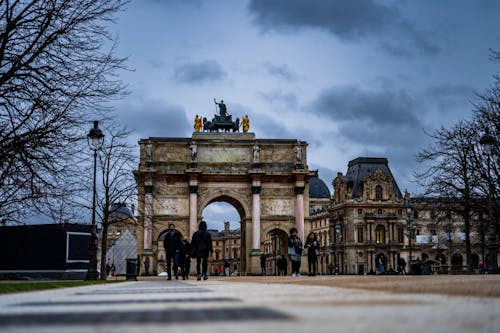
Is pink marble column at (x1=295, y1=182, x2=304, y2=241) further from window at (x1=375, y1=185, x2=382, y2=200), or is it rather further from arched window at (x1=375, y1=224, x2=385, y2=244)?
arched window at (x1=375, y1=224, x2=385, y2=244)

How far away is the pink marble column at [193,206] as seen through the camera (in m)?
56.9

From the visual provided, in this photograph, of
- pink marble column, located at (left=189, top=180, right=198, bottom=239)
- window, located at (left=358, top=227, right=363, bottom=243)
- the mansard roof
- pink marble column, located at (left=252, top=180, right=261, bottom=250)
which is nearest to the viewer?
pink marble column, located at (left=189, top=180, right=198, bottom=239)

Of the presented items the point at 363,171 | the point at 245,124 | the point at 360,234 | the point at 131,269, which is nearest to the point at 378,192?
the point at 363,171

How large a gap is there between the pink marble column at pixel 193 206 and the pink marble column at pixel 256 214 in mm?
4892

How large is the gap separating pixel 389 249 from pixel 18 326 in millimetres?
111621

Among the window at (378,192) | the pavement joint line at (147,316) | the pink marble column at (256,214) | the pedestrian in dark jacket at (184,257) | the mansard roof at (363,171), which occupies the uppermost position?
the mansard roof at (363,171)

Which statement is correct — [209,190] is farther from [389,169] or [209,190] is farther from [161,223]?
[389,169]

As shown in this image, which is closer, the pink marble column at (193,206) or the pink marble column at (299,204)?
the pink marble column at (193,206)

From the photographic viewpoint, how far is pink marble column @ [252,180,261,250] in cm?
5741

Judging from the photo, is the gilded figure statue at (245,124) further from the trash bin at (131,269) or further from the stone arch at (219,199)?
the trash bin at (131,269)

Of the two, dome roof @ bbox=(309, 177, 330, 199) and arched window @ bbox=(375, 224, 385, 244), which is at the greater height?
dome roof @ bbox=(309, 177, 330, 199)

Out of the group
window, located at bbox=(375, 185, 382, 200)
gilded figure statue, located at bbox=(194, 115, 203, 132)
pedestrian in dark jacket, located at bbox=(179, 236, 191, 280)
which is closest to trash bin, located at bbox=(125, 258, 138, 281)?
pedestrian in dark jacket, located at bbox=(179, 236, 191, 280)

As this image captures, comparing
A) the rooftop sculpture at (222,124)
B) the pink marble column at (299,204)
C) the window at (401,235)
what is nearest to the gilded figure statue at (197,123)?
the rooftop sculpture at (222,124)

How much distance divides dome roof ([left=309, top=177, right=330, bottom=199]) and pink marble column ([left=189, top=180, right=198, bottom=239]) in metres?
95.2
